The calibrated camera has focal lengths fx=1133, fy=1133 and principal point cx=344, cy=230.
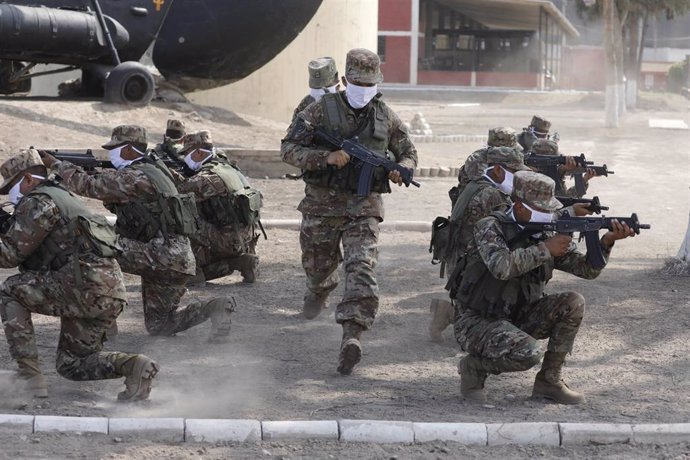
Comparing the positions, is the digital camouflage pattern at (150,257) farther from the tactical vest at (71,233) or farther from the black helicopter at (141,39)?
the black helicopter at (141,39)

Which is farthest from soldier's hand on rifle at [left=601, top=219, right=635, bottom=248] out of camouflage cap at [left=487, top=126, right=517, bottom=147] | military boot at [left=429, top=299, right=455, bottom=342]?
camouflage cap at [left=487, top=126, right=517, bottom=147]

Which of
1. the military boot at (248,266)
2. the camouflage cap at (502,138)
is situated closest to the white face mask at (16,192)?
the camouflage cap at (502,138)

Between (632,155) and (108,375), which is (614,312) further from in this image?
(632,155)

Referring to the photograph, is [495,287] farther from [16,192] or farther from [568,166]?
[568,166]

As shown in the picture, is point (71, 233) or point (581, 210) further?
point (581, 210)

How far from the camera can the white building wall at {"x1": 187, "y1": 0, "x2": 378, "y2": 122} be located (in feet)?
71.8

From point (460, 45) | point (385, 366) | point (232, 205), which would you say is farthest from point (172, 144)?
point (460, 45)

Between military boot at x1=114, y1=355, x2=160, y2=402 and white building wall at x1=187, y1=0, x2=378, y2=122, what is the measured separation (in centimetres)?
1583

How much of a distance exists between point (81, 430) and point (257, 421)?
85 centimetres

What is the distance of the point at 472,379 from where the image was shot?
6.41 metres

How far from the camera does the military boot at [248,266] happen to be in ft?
31.4

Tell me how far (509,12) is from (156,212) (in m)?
54.6

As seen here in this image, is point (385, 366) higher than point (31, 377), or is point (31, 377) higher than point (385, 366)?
point (31, 377)

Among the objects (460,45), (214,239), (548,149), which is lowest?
(214,239)
